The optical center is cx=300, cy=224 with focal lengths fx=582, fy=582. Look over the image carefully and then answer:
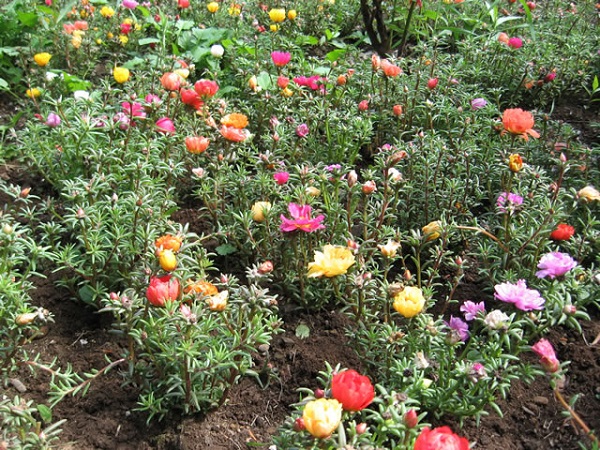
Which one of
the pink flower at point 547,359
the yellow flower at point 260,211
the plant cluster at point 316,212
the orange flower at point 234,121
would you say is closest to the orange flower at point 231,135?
the plant cluster at point 316,212

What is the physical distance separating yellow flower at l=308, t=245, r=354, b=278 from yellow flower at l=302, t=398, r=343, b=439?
1.87 feet

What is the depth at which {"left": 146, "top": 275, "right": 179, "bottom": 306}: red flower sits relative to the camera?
5.73 ft

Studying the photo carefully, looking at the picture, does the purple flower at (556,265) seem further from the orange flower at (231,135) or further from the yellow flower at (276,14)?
the yellow flower at (276,14)

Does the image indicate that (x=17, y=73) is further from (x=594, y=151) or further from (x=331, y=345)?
(x=594, y=151)

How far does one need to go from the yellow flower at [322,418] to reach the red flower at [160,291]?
0.63 meters

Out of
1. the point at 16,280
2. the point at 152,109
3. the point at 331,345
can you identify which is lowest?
the point at 331,345

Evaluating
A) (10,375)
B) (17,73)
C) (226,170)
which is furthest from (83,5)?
(10,375)

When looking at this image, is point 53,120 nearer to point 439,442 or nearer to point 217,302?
point 217,302

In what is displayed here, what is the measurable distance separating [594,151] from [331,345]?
1.67 m

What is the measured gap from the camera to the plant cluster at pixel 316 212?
71.6 inches

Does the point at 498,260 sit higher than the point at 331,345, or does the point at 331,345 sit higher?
the point at 498,260

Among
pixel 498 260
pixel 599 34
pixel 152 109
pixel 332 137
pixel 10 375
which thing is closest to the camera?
pixel 10 375

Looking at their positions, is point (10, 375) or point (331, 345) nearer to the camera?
point (10, 375)

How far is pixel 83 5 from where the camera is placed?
4.50m
